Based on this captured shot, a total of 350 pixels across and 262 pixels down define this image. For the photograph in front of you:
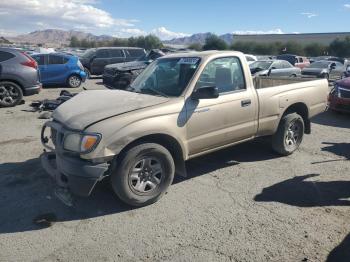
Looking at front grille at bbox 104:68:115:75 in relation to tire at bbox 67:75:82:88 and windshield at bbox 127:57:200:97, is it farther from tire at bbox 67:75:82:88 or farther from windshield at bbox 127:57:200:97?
windshield at bbox 127:57:200:97

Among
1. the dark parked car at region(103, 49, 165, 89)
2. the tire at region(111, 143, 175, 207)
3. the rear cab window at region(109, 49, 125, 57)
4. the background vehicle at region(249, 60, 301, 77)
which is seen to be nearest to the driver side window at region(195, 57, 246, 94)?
the tire at region(111, 143, 175, 207)

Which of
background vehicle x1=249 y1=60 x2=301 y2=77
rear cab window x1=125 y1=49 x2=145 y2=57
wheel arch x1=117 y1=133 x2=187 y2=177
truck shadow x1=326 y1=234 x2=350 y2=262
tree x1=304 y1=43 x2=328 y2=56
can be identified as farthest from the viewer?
tree x1=304 y1=43 x2=328 y2=56

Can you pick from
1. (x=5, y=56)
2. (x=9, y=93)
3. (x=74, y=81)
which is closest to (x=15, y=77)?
(x=9, y=93)

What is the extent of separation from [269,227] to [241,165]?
2.00 metres

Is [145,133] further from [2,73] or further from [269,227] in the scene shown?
[2,73]

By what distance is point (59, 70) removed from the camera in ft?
50.2

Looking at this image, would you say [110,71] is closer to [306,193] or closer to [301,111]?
[301,111]

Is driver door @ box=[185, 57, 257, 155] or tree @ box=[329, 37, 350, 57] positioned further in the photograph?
tree @ box=[329, 37, 350, 57]

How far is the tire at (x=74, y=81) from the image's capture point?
15516 mm

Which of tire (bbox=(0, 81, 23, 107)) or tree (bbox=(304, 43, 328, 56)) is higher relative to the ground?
tree (bbox=(304, 43, 328, 56))

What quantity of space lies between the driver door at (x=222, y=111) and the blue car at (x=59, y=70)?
446 inches

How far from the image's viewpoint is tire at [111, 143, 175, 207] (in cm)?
416

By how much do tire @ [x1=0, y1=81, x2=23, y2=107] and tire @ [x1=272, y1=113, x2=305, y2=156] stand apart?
26.1 feet

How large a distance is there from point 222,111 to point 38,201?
266cm
